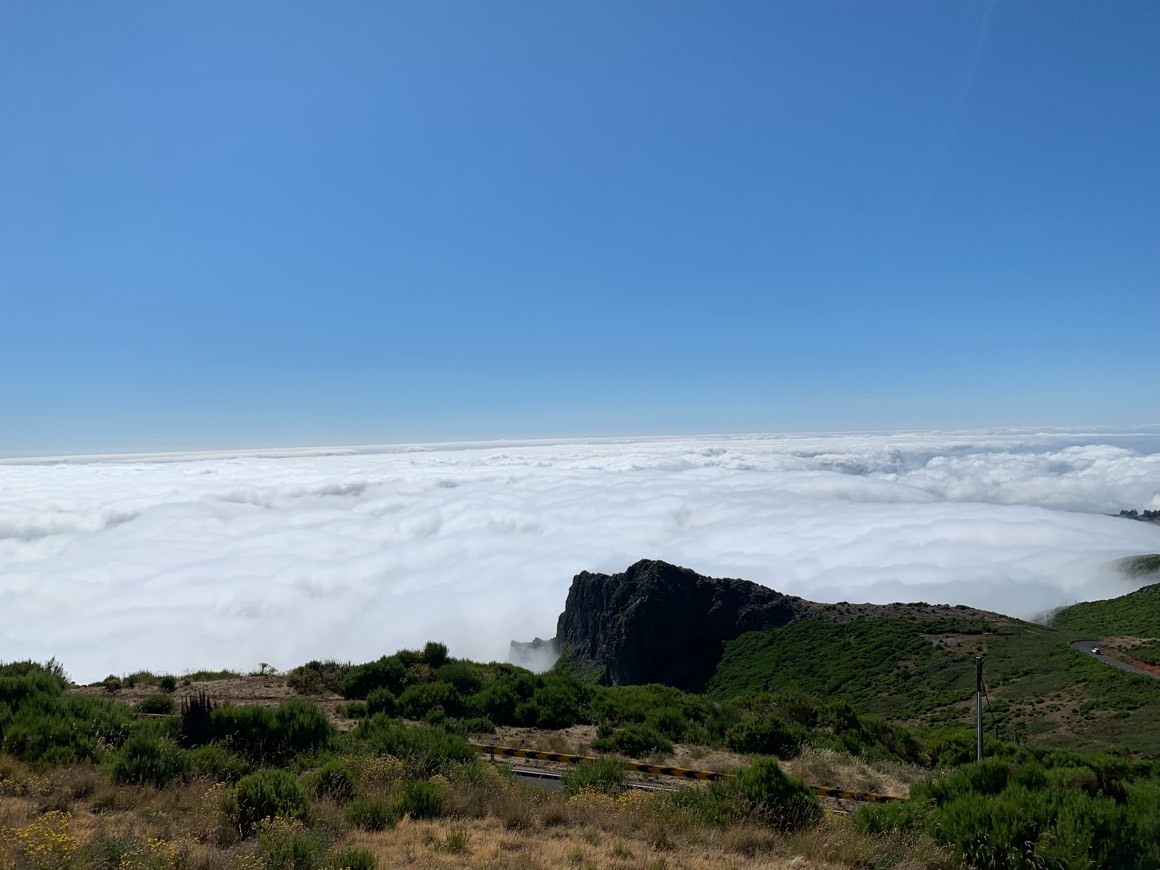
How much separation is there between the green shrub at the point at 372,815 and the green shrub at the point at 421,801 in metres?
0.19

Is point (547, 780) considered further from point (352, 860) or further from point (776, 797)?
point (352, 860)

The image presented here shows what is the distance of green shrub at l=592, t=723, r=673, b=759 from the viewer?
11.8 m

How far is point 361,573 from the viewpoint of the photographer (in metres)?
116

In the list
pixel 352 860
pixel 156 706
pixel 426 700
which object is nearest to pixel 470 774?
pixel 352 860

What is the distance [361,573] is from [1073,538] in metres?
159

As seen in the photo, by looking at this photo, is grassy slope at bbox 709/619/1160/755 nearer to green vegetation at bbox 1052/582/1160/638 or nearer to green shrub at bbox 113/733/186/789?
green vegetation at bbox 1052/582/1160/638

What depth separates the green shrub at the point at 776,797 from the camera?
6.98 meters

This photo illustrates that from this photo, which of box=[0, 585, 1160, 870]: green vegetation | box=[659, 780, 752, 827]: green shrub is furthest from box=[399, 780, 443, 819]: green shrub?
box=[659, 780, 752, 827]: green shrub

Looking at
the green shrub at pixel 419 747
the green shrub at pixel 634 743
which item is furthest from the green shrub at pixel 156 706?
the green shrub at pixel 634 743

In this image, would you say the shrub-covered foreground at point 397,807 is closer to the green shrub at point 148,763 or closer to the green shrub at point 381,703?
the green shrub at point 148,763

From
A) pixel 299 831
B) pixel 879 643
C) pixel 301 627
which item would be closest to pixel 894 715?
pixel 879 643

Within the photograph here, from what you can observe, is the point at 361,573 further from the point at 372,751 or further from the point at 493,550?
the point at 372,751

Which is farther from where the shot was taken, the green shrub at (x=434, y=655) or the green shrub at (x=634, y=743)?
the green shrub at (x=434, y=655)

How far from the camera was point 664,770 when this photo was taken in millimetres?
10484
